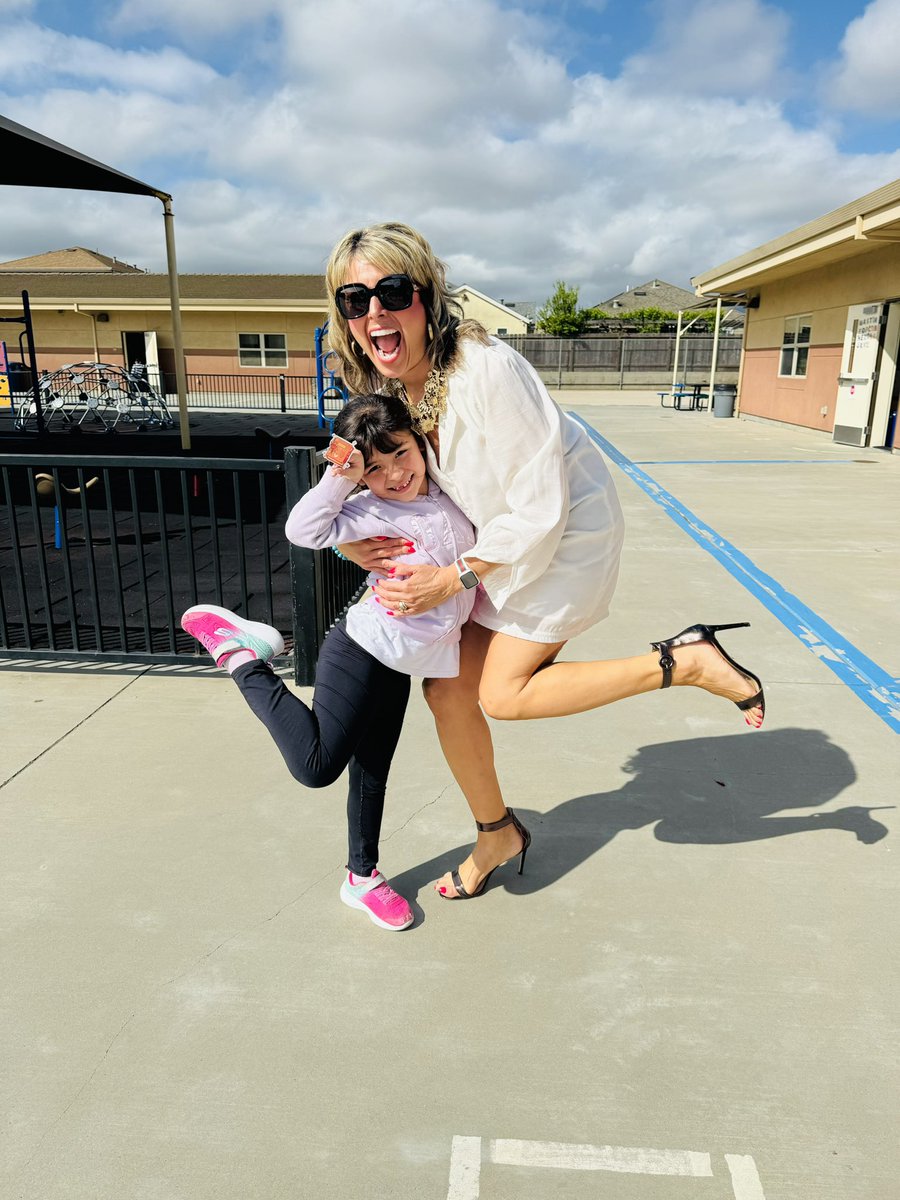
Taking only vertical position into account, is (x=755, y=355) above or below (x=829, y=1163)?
above

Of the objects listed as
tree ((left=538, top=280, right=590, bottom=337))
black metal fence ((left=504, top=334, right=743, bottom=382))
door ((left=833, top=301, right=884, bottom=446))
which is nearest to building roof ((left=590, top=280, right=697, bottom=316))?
tree ((left=538, top=280, right=590, bottom=337))

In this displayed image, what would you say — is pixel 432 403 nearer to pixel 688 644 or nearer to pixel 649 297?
pixel 688 644

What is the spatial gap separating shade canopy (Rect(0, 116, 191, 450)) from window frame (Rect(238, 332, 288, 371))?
2239cm

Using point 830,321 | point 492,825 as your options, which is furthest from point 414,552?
point 830,321

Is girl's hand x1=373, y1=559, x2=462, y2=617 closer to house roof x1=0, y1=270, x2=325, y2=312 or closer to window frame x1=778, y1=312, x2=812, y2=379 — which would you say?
window frame x1=778, y1=312, x2=812, y2=379

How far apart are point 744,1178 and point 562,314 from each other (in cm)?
5822

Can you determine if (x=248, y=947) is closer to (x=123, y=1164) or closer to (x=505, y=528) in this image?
(x=123, y=1164)

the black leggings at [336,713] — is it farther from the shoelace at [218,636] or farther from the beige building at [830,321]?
the beige building at [830,321]

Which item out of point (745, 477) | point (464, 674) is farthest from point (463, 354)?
point (745, 477)

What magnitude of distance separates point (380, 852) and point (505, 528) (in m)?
1.25

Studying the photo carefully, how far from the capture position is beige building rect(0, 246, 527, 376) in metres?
31.1

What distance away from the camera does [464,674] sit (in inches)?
93.0

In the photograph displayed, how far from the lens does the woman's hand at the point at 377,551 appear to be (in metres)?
2.14

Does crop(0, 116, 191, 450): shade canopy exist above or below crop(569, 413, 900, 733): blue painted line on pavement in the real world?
above
